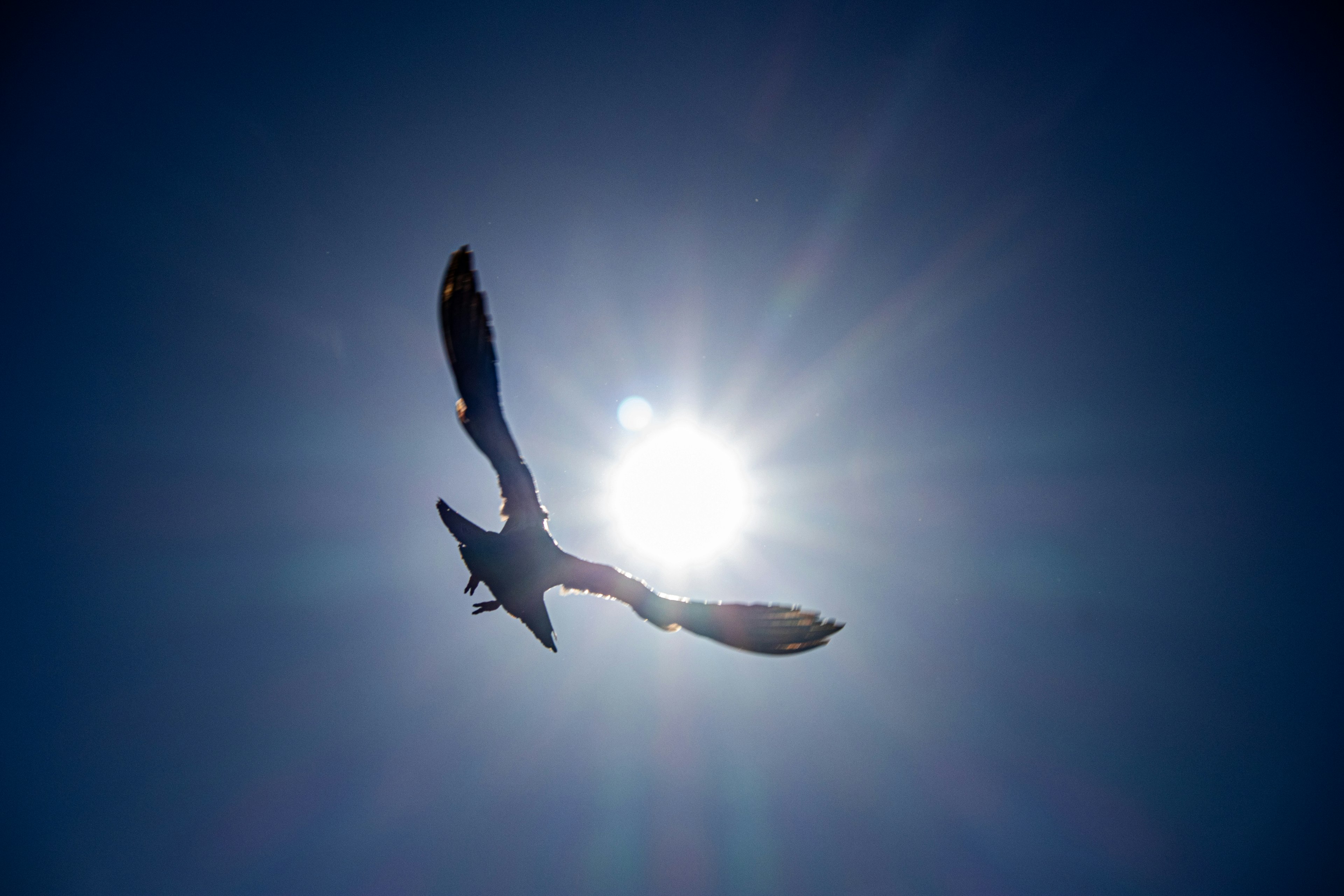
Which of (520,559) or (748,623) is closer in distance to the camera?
(748,623)

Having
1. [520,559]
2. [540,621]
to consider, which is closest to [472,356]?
[520,559]

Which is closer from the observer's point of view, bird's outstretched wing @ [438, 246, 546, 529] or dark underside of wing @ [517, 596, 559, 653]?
bird's outstretched wing @ [438, 246, 546, 529]

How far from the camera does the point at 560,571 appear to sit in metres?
4.79

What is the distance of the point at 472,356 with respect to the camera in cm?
364

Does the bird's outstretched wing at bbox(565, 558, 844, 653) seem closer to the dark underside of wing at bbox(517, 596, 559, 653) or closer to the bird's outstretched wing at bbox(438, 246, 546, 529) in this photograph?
the dark underside of wing at bbox(517, 596, 559, 653)

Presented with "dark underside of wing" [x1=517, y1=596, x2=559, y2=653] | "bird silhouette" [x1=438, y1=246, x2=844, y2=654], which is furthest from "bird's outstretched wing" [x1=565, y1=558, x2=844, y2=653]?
"dark underside of wing" [x1=517, y1=596, x2=559, y2=653]

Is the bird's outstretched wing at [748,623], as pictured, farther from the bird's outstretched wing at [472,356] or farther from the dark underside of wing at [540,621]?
the bird's outstretched wing at [472,356]

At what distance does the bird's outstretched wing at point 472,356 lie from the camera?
11.8 feet

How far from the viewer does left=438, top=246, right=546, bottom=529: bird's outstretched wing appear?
142 inches

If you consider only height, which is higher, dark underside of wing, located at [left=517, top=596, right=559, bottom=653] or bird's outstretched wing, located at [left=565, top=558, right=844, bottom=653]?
A: dark underside of wing, located at [left=517, top=596, right=559, bottom=653]

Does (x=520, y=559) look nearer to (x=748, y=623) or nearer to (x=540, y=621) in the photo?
(x=540, y=621)

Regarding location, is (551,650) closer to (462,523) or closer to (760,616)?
(462,523)

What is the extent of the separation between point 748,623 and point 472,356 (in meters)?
2.86

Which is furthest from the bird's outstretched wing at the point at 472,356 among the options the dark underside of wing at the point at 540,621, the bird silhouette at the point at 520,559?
the dark underside of wing at the point at 540,621
